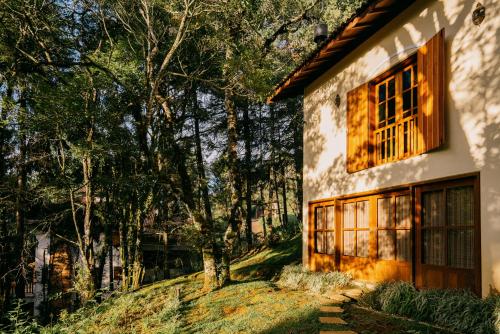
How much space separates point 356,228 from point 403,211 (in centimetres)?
158

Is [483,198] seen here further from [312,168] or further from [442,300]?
[312,168]

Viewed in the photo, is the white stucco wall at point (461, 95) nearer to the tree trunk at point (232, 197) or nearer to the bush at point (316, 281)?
the bush at point (316, 281)

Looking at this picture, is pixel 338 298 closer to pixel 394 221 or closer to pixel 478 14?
pixel 394 221

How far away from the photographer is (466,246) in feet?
18.2

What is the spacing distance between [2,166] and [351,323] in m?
13.2

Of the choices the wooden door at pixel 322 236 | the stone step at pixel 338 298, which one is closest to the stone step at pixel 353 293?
the stone step at pixel 338 298

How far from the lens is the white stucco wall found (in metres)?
5.10

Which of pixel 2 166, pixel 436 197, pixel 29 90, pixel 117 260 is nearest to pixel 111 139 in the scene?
pixel 29 90

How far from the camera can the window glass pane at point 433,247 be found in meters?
5.99

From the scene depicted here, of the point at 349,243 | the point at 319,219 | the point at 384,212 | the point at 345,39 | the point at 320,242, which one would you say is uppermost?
the point at 345,39


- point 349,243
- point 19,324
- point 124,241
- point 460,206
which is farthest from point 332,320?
point 124,241

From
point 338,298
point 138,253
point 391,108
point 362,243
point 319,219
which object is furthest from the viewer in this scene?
point 138,253

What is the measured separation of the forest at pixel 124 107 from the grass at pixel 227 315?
1.25 metres

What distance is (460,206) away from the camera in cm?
572
